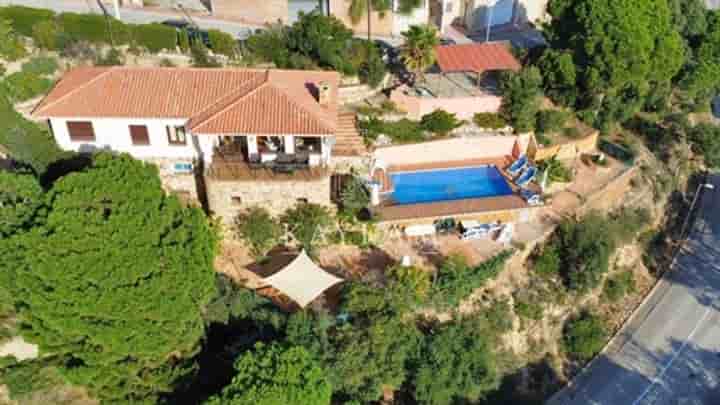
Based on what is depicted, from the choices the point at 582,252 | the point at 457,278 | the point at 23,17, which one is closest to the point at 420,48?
the point at 457,278

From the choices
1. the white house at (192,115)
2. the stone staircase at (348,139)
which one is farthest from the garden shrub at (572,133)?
the white house at (192,115)

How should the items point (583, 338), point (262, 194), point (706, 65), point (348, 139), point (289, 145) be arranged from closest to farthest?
point (262, 194), point (289, 145), point (583, 338), point (348, 139), point (706, 65)

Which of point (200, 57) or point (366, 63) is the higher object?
point (200, 57)

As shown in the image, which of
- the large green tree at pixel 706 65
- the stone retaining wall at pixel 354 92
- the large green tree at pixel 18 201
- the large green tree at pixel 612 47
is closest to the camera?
the large green tree at pixel 18 201

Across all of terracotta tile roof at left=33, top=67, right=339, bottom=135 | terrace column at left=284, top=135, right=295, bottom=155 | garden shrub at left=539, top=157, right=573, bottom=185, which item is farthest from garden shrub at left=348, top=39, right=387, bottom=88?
garden shrub at left=539, top=157, right=573, bottom=185

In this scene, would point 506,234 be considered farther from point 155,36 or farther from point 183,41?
point 155,36

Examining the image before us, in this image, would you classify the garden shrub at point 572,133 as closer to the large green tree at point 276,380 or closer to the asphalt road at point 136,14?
the asphalt road at point 136,14
